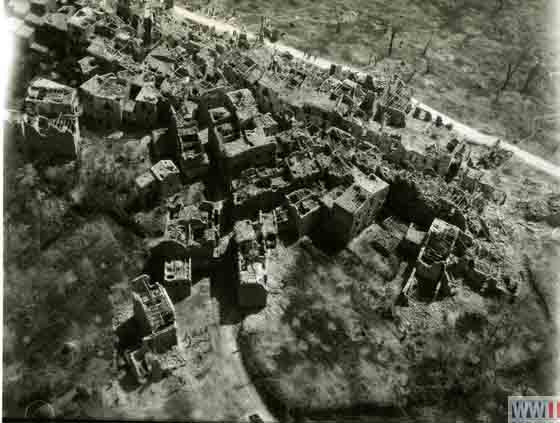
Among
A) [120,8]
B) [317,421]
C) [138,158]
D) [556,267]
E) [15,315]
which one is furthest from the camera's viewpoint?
[120,8]

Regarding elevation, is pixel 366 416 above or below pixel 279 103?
below

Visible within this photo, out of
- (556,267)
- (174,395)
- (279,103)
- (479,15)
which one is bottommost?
(174,395)

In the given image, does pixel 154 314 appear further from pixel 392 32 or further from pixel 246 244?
pixel 392 32

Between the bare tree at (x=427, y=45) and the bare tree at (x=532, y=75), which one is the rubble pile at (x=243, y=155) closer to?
the bare tree at (x=427, y=45)

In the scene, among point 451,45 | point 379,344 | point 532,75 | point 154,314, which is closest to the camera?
point 154,314

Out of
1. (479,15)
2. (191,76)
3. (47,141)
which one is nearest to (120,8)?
(191,76)

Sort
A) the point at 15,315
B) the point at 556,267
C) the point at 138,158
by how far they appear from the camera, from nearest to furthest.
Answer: the point at 15,315
the point at 556,267
the point at 138,158

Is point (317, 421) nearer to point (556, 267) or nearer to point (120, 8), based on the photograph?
point (556, 267)

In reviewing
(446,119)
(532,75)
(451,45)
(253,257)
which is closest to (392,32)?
(451,45)
